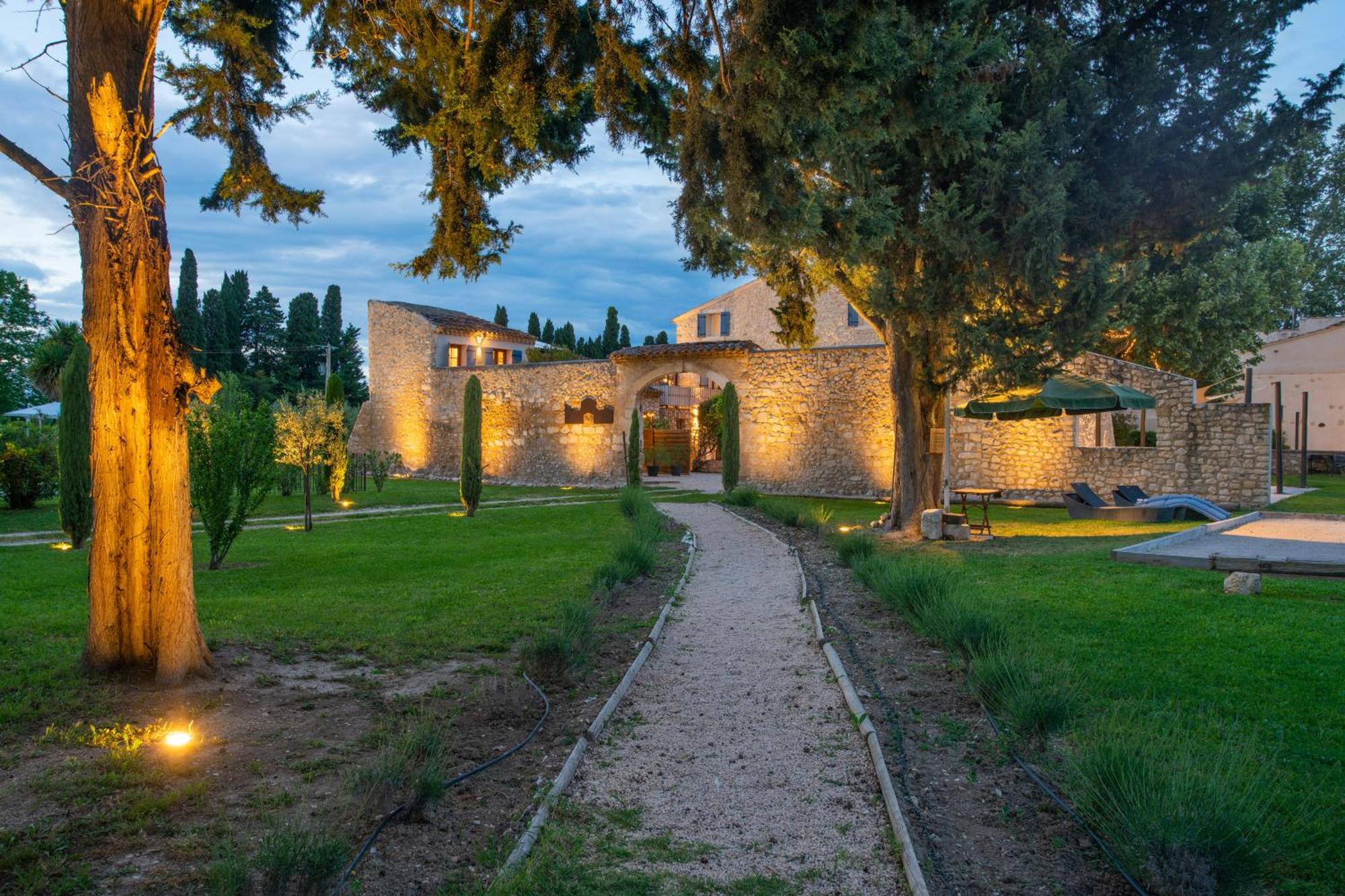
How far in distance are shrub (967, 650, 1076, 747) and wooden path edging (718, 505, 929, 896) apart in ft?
2.23

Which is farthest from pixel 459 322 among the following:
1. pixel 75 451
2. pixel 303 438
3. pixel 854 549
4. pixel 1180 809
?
pixel 1180 809

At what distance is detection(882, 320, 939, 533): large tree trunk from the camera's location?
12648 millimetres

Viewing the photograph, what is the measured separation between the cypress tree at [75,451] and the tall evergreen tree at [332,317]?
36.7 meters

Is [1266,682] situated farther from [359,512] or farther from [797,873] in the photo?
[359,512]

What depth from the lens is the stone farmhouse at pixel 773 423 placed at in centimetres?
1638

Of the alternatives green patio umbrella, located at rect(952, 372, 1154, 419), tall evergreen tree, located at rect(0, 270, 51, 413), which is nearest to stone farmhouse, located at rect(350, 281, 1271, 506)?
green patio umbrella, located at rect(952, 372, 1154, 419)

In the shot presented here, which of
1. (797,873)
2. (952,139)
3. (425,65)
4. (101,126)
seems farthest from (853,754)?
(952,139)

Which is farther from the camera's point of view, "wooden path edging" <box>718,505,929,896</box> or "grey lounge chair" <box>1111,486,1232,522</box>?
"grey lounge chair" <box>1111,486,1232,522</box>

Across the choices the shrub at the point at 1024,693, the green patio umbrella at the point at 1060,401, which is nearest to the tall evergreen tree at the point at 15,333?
the green patio umbrella at the point at 1060,401

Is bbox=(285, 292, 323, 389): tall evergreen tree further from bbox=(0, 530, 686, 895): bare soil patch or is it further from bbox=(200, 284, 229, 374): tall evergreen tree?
bbox=(0, 530, 686, 895): bare soil patch

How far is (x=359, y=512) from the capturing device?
17.1 metres

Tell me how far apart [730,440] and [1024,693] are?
659 inches

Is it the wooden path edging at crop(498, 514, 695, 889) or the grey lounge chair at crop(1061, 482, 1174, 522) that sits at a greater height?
the grey lounge chair at crop(1061, 482, 1174, 522)

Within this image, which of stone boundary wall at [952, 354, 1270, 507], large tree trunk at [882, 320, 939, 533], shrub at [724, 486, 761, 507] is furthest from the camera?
shrub at [724, 486, 761, 507]
